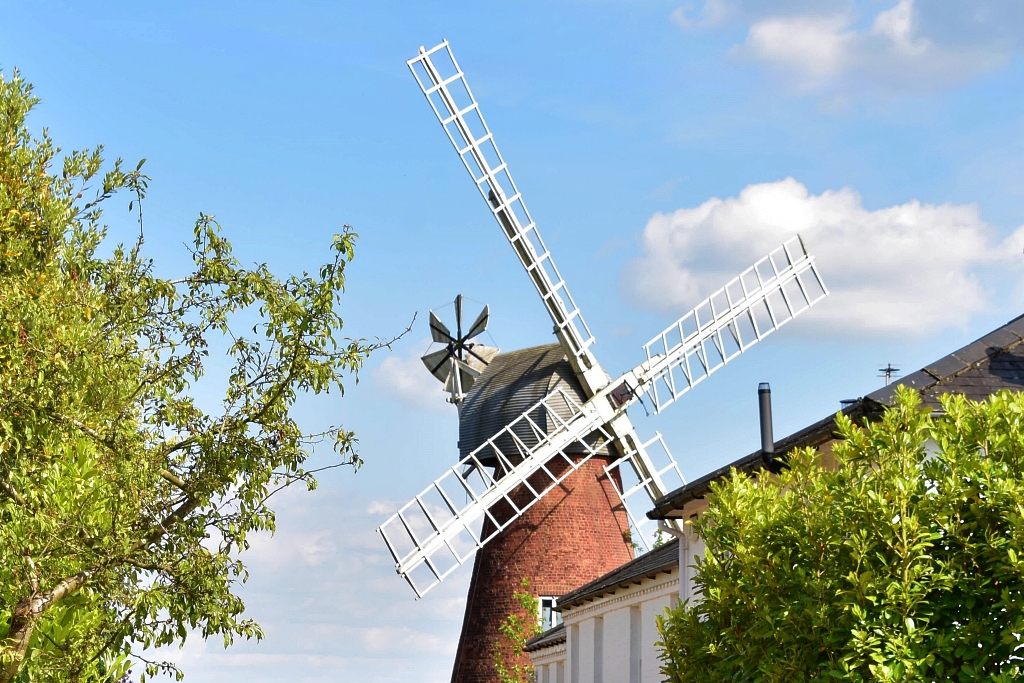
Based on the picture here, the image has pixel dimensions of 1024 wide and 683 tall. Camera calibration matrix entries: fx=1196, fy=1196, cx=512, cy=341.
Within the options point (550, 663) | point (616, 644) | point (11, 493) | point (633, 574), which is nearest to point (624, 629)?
point (616, 644)

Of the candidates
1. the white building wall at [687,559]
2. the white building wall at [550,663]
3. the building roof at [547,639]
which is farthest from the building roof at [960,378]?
the white building wall at [550,663]

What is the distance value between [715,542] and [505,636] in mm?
21008

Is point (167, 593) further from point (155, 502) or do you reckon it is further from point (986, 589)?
point (986, 589)

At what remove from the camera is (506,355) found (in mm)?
33062

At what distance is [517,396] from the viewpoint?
98.7 feet

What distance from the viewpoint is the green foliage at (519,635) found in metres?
29.9

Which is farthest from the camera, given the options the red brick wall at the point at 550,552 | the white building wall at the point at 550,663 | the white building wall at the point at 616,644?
the red brick wall at the point at 550,552

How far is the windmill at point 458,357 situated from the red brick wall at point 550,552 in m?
4.18

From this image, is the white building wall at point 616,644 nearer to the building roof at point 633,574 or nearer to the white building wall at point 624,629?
the white building wall at point 624,629

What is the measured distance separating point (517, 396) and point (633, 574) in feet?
35.1

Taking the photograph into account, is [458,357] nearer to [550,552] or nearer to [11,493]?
[550,552]

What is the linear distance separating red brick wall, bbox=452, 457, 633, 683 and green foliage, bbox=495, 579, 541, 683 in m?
0.15

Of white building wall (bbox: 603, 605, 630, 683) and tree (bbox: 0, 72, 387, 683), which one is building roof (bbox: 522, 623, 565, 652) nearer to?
white building wall (bbox: 603, 605, 630, 683)

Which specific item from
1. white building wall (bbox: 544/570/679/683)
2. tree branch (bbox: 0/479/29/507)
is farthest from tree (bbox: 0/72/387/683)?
white building wall (bbox: 544/570/679/683)
